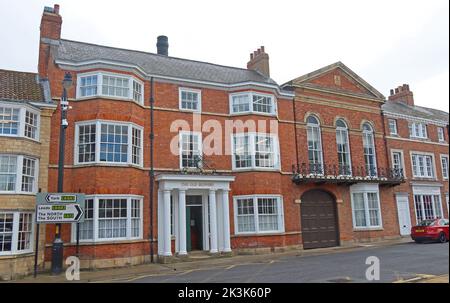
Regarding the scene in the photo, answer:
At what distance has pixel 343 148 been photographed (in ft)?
79.8

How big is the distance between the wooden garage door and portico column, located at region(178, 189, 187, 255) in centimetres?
761

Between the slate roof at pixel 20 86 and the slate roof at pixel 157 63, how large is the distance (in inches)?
67.1

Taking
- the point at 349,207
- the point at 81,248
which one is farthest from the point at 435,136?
the point at 81,248

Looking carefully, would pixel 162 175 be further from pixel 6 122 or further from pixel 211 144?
pixel 6 122

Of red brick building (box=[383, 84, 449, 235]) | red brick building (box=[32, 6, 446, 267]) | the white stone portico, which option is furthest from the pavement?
red brick building (box=[383, 84, 449, 235])

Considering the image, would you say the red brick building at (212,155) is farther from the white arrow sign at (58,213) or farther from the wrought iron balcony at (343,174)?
the white arrow sign at (58,213)

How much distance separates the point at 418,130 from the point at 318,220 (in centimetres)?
1346

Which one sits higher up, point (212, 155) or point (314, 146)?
point (314, 146)

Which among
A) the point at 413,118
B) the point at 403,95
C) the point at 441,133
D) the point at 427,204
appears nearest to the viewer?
the point at 427,204

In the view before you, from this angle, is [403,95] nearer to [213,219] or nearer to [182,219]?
[213,219]

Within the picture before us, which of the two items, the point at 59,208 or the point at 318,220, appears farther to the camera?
the point at 318,220

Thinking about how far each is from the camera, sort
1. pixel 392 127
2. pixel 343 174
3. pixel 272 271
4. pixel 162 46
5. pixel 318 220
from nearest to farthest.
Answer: pixel 272 271 < pixel 318 220 < pixel 343 174 < pixel 162 46 < pixel 392 127

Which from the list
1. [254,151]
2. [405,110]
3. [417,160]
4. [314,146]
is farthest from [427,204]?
[254,151]
